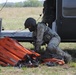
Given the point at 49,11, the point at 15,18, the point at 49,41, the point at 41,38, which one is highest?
the point at 49,11

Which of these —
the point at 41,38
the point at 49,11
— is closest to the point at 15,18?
the point at 49,11

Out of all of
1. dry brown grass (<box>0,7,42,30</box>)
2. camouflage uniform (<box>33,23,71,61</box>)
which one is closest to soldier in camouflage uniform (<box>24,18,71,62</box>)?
camouflage uniform (<box>33,23,71,61</box>)

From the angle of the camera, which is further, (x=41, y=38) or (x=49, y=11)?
(x=49, y=11)

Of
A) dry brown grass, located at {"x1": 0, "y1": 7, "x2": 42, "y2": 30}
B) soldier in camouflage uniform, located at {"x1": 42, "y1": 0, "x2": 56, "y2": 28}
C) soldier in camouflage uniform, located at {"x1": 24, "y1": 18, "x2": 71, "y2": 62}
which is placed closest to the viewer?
soldier in camouflage uniform, located at {"x1": 24, "y1": 18, "x2": 71, "y2": 62}

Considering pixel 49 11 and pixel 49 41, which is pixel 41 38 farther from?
pixel 49 11

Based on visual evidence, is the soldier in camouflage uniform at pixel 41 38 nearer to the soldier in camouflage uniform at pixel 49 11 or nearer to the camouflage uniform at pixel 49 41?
the camouflage uniform at pixel 49 41

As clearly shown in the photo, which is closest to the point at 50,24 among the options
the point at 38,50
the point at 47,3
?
the point at 47,3

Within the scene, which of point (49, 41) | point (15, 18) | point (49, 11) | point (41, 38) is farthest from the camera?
point (15, 18)

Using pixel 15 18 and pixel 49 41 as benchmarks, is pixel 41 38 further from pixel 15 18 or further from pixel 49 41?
pixel 15 18

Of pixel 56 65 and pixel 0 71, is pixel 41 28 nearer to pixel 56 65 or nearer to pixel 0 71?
pixel 56 65

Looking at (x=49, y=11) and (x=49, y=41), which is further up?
(x=49, y=11)

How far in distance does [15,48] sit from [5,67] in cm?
49

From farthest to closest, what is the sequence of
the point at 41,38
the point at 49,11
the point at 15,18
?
the point at 15,18 → the point at 49,11 → the point at 41,38

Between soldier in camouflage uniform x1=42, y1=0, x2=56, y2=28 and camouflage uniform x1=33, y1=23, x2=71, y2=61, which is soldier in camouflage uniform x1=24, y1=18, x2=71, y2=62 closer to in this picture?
camouflage uniform x1=33, y1=23, x2=71, y2=61
